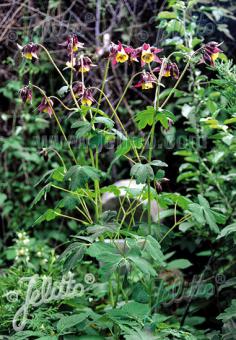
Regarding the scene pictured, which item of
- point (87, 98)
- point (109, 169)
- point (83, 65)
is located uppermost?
point (83, 65)

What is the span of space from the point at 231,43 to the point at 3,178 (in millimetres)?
1768

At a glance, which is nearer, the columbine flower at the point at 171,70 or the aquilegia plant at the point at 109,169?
the aquilegia plant at the point at 109,169

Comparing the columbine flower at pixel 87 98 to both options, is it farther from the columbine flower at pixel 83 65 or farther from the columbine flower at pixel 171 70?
the columbine flower at pixel 171 70

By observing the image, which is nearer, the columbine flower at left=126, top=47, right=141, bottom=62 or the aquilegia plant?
the aquilegia plant

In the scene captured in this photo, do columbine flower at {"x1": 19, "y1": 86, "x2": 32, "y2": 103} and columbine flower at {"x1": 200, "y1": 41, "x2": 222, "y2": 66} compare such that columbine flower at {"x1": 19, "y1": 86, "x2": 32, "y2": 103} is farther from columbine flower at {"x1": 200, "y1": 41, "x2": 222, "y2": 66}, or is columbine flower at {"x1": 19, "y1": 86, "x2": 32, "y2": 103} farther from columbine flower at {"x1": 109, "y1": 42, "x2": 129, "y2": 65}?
columbine flower at {"x1": 200, "y1": 41, "x2": 222, "y2": 66}

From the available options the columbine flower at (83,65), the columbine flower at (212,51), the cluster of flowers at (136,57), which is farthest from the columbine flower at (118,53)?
the columbine flower at (212,51)

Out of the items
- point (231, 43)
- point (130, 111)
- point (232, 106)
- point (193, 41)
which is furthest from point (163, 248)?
point (231, 43)

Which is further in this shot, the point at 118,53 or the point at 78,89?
the point at 78,89

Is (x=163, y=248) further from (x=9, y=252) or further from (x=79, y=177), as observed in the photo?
(x=9, y=252)

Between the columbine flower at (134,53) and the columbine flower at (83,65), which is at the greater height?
the columbine flower at (134,53)

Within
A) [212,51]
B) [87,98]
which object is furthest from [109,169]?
[212,51]

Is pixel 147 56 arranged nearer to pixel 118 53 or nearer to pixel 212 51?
pixel 118 53

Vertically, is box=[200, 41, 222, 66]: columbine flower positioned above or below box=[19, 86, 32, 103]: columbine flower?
above

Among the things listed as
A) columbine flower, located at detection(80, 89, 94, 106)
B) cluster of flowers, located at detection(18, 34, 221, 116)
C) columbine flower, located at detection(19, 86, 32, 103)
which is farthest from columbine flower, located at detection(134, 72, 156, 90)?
columbine flower, located at detection(19, 86, 32, 103)
